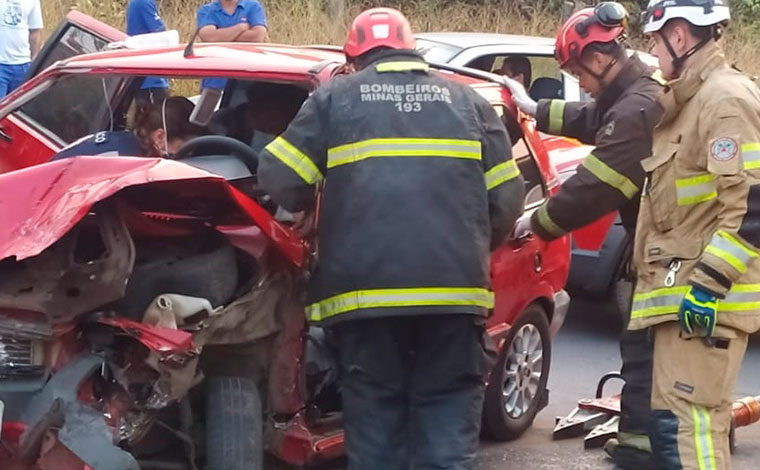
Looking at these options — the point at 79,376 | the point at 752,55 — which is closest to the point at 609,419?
the point at 79,376

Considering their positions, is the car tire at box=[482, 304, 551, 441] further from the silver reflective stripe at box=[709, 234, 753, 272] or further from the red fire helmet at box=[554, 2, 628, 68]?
the silver reflective stripe at box=[709, 234, 753, 272]

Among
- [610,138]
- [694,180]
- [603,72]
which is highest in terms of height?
[603,72]

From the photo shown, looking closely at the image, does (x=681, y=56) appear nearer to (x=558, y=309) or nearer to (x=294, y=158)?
(x=294, y=158)

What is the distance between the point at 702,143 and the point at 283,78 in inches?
63.1

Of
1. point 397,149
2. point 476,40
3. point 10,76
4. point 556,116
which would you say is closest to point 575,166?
point 476,40

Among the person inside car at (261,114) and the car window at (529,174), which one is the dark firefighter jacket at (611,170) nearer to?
the car window at (529,174)

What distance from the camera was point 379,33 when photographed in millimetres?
4344

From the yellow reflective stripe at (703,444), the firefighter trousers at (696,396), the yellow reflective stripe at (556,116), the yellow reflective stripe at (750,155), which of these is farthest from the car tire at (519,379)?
the yellow reflective stripe at (750,155)

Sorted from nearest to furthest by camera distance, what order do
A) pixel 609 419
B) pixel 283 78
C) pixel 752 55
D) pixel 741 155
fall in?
pixel 741 155 → pixel 283 78 → pixel 609 419 → pixel 752 55

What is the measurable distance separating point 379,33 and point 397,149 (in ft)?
1.56

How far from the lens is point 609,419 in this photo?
235 inches

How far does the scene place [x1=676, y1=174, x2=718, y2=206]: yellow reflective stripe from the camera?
4.42 m

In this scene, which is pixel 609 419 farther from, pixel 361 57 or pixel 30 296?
pixel 30 296

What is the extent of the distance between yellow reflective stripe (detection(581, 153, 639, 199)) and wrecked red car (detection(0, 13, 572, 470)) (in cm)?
52
